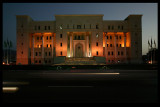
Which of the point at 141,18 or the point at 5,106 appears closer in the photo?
the point at 5,106

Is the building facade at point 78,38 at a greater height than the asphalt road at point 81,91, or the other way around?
the building facade at point 78,38

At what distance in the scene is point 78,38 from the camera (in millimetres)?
48312

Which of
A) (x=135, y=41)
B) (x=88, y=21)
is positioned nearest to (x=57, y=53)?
(x=88, y=21)

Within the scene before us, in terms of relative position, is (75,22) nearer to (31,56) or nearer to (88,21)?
(88,21)

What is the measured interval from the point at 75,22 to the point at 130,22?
20.7 metres

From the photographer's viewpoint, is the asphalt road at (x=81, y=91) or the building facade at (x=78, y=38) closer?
the asphalt road at (x=81, y=91)

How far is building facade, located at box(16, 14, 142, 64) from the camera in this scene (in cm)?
4566

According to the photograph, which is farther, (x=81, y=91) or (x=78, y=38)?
(x=78, y=38)

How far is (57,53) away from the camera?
150 ft

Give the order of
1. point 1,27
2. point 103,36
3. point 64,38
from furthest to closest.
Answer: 1. point 103,36
2. point 64,38
3. point 1,27

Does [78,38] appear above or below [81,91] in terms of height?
above

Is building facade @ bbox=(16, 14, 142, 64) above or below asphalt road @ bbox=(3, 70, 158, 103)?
above

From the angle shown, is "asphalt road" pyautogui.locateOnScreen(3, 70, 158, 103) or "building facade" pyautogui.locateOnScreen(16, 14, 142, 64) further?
"building facade" pyautogui.locateOnScreen(16, 14, 142, 64)

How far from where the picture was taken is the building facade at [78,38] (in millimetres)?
45656
